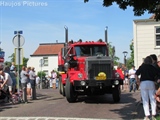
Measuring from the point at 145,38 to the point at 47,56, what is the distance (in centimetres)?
4832

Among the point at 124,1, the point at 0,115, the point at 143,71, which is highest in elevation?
the point at 124,1

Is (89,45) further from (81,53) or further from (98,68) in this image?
(98,68)

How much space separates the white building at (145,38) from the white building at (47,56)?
45983 mm

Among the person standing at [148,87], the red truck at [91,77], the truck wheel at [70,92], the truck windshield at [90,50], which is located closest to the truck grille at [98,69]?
the red truck at [91,77]

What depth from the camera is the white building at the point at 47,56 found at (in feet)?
254

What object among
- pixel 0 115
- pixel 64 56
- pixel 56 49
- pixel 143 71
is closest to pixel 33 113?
pixel 0 115

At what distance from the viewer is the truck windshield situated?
16.1 metres

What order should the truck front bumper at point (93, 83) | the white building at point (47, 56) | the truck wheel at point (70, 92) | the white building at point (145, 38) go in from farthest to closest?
the white building at point (47, 56), the white building at point (145, 38), the truck wheel at point (70, 92), the truck front bumper at point (93, 83)

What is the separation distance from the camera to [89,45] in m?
16.3

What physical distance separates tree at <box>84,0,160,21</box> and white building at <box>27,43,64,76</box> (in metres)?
66.1

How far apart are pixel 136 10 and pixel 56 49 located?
68189 mm

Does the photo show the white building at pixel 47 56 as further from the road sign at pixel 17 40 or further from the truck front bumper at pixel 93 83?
the truck front bumper at pixel 93 83

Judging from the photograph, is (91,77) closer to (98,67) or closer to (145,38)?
(98,67)

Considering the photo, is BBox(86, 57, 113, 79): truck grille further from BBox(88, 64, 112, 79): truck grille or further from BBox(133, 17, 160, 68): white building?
BBox(133, 17, 160, 68): white building
